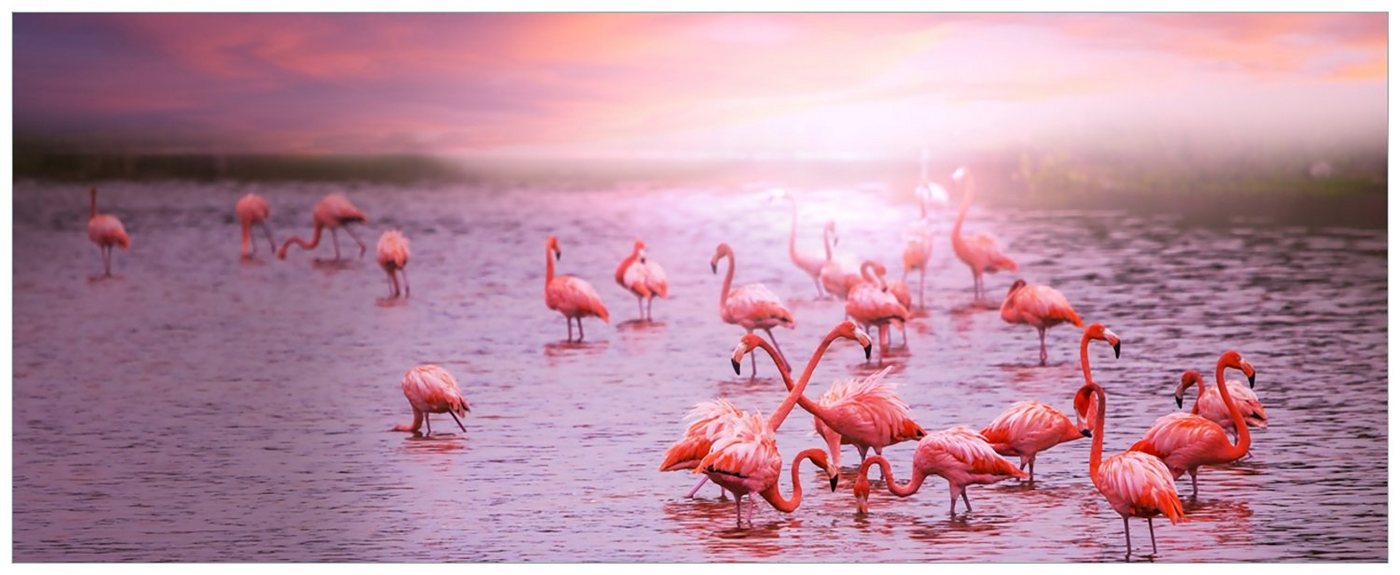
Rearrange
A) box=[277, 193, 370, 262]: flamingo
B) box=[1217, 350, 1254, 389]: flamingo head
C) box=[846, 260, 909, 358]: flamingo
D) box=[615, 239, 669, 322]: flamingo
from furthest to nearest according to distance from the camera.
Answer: box=[277, 193, 370, 262]: flamingo < box=[615, 239, 669, 322]: flamingo < box=[846, 260, 909, 358]: flamingo < box=[1217, 350, 1254, 389]: flamingo head

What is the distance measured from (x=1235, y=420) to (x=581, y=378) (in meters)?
3.07

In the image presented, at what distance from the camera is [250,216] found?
40.3 ft

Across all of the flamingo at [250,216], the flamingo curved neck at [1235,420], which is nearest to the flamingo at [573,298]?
the flamingo at [250,216]

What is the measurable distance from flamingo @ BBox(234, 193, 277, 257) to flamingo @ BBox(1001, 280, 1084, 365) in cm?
522

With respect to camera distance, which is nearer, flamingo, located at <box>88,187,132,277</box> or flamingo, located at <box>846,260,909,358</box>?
flamingo, located at <box>846,260,909,358</box>

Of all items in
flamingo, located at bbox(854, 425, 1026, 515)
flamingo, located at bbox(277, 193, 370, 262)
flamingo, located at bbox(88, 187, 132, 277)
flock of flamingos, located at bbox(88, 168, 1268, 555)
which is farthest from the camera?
flamingo, located at bbox(277, 193, 370, 262)

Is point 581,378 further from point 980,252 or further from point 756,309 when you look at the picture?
point 980,252

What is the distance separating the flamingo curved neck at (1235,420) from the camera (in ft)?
21.0

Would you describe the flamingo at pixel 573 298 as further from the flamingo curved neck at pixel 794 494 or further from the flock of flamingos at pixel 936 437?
the flamingo curved neck at pixel 794 494

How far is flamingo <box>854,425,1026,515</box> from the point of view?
6180mm

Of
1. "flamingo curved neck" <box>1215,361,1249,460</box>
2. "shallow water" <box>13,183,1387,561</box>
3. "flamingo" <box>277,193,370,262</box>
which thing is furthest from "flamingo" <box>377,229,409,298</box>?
"flamingo curved neck" <box>1215,361,1249,460</box>

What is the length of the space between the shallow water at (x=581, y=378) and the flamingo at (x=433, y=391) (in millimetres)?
157

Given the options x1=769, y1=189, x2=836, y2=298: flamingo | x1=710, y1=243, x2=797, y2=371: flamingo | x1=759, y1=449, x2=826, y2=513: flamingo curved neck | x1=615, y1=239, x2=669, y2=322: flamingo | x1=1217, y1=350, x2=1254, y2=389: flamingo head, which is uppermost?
x1=769, y1=189, x2=836, y2=298: flamingo

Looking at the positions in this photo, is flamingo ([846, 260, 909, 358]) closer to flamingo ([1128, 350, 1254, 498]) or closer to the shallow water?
the shallow water
